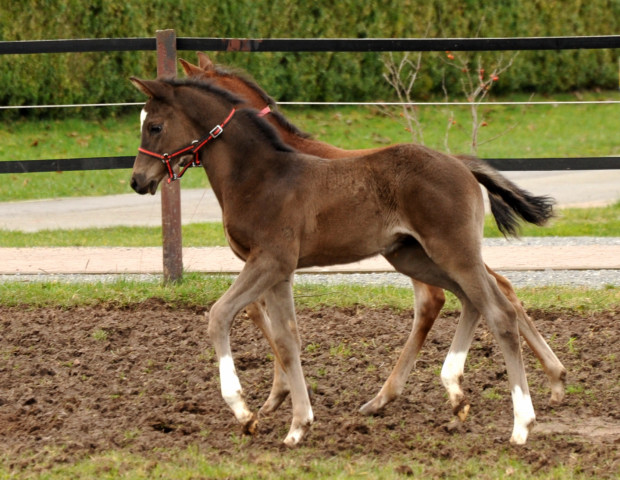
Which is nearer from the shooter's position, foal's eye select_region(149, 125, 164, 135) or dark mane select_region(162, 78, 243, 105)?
foal's eye select_region(149, 125, 164, 135)

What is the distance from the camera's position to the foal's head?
5.35 meters

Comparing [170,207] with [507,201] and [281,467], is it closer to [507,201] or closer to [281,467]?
[507,201]

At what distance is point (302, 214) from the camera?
518 centimetres

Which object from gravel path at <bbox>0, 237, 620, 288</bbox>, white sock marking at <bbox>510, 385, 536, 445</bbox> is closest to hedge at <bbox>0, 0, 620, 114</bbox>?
gravel path at <bbox>0, 237, 620, 288</bbox>

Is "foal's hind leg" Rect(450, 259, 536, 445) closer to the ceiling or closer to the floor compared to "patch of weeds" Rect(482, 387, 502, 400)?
closer to the ceiling

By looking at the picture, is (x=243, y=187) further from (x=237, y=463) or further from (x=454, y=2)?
(x=454, y=2)

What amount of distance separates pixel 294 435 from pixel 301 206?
1.14 metres

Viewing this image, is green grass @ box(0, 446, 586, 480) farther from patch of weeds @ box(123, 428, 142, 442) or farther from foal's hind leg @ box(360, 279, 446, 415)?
foal's hind leg @ box(360, 279, 446, 415)

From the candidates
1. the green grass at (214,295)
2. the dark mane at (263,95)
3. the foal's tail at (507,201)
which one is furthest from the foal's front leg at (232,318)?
the green grass at (214,295)

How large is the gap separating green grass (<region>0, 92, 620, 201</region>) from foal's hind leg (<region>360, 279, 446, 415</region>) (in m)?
9.99

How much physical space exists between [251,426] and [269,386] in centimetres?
108

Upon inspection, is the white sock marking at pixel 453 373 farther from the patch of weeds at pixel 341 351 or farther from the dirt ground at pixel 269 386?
the patch of weeds at pixel 341 351

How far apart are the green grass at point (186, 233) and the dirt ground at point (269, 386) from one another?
3329mm

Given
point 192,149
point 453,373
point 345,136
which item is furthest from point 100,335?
point 345,136
